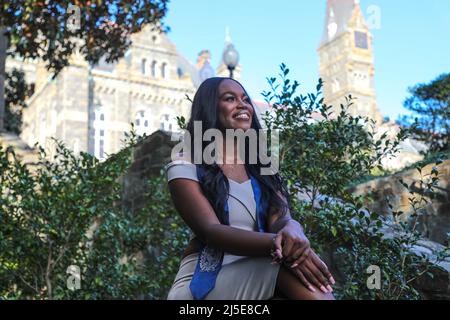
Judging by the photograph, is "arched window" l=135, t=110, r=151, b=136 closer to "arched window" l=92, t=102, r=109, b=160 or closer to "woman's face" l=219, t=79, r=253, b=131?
"arched window" l=92, t=102, r=109, b=160

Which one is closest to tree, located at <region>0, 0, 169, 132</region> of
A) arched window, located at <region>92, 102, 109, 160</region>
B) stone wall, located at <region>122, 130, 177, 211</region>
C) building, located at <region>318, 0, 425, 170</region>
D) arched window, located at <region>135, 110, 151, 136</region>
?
stone wall, located at <region>122, 130, 177, 211</region>

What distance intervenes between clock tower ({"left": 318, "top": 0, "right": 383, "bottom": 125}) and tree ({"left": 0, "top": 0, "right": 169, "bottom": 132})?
197 feet

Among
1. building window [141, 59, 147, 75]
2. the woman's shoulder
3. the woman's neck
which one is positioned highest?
building window [141, 59, 147, 75]

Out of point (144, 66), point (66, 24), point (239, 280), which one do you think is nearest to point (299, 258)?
point (239, 280)

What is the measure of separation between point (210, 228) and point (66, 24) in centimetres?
779

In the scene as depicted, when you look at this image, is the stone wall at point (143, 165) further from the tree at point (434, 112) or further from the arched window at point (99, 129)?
the arched window at point (99, 129)

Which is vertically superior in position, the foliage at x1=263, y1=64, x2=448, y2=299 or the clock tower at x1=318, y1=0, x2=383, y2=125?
the clock tower at x1=318, y1=0, x2=383, y2=125

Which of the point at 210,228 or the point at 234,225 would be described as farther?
the point at 234,225

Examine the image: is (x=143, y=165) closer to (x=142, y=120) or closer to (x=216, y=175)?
(x=216, y=175)

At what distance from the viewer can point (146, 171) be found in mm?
7828

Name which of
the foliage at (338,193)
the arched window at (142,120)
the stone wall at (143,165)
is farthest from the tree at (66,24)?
the arched window at (142,120)

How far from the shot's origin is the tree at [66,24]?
800 centimetres

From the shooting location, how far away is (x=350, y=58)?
69438mm

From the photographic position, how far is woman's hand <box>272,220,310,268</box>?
187 centimetres
